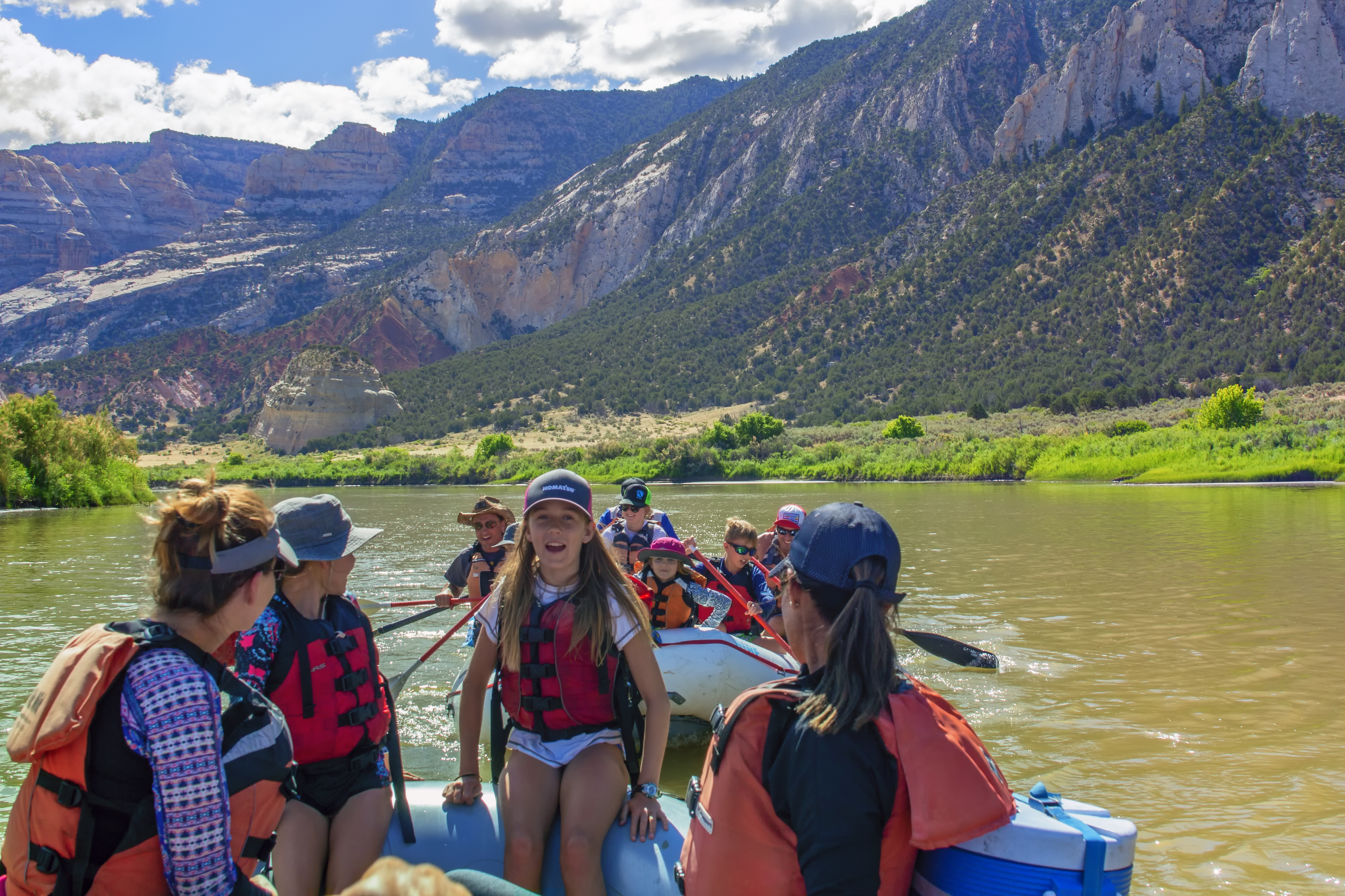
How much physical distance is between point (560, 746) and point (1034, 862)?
177cm

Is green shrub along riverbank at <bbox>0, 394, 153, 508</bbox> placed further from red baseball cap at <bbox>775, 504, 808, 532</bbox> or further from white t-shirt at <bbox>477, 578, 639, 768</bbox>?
white t-shirt at <bbox>477, 578, 639, 768</bbox>

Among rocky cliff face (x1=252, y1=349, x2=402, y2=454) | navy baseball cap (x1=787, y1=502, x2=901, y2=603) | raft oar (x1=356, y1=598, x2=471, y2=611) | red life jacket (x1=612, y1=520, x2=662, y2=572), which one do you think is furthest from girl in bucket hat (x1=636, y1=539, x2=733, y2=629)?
rocky cliff face (x1=252, y1=349, x2=402, y2=454)

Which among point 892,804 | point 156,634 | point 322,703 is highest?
point 156,634

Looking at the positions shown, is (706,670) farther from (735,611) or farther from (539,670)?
(539,670)

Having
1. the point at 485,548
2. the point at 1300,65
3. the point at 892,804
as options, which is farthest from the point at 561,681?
the point at 1300,65

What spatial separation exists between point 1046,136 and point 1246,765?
73444 millimetres

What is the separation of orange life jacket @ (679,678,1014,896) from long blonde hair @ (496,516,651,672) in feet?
4.31

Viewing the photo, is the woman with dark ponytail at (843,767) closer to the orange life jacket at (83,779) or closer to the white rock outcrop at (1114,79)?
the orange life jacket at (83,779)

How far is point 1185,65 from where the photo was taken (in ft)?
207

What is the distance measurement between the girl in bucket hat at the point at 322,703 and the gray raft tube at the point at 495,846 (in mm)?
162

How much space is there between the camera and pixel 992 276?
63.1 meters

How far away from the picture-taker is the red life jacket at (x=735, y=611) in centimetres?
734

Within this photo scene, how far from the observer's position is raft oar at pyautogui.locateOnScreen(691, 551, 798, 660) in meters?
6.59

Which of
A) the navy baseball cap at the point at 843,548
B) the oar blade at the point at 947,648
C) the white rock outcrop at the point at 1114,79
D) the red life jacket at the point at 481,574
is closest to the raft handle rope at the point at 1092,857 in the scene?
the navy baseball cap at the point at 843,548
